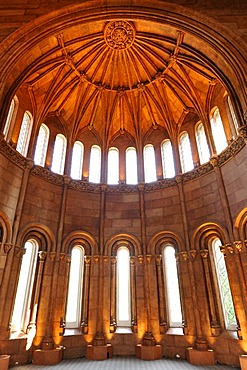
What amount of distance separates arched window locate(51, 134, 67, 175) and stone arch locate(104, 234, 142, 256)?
4517mm

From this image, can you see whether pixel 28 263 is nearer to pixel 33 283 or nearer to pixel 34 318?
pixel 33 283

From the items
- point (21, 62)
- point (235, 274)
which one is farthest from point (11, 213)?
point (235, 274)

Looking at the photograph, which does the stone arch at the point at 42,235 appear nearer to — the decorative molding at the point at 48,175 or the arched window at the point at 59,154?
the decorative molding at the point at 48,175

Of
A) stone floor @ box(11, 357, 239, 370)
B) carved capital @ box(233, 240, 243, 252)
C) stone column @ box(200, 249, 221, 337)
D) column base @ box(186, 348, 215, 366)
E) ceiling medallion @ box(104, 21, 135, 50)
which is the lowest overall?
stone floor @ box(11, 357, 239, 370)

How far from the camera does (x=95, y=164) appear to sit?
1523cm

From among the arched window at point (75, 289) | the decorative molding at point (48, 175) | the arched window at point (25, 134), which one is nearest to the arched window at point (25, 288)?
the arched window at point (75, 289)

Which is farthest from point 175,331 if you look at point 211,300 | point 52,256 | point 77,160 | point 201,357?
point 77,160

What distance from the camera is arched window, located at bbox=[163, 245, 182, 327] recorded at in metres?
11.6

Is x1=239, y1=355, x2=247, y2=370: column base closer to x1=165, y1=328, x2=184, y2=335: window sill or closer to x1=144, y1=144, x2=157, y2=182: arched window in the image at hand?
x1=165, y1=328, x2=184, y2=335: window sill

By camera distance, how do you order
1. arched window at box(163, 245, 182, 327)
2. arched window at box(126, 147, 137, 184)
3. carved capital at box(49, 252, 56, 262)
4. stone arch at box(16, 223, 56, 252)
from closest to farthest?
1. stone arch at box(16, 223, 56, 252)
2. arched window at box(163, 245, 182, 327)
3. carved capital at box(49, 252, 56, 262)
4. arched window at box(126, 147, 137, 184)

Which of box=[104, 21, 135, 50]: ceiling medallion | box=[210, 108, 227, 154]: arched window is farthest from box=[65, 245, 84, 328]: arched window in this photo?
box=[104, 21, 135, 50]: ceiling medallion

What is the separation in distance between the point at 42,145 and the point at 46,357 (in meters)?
9.69

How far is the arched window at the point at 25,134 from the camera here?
1238cm

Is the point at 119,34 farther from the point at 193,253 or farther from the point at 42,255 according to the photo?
the point at 42,255
